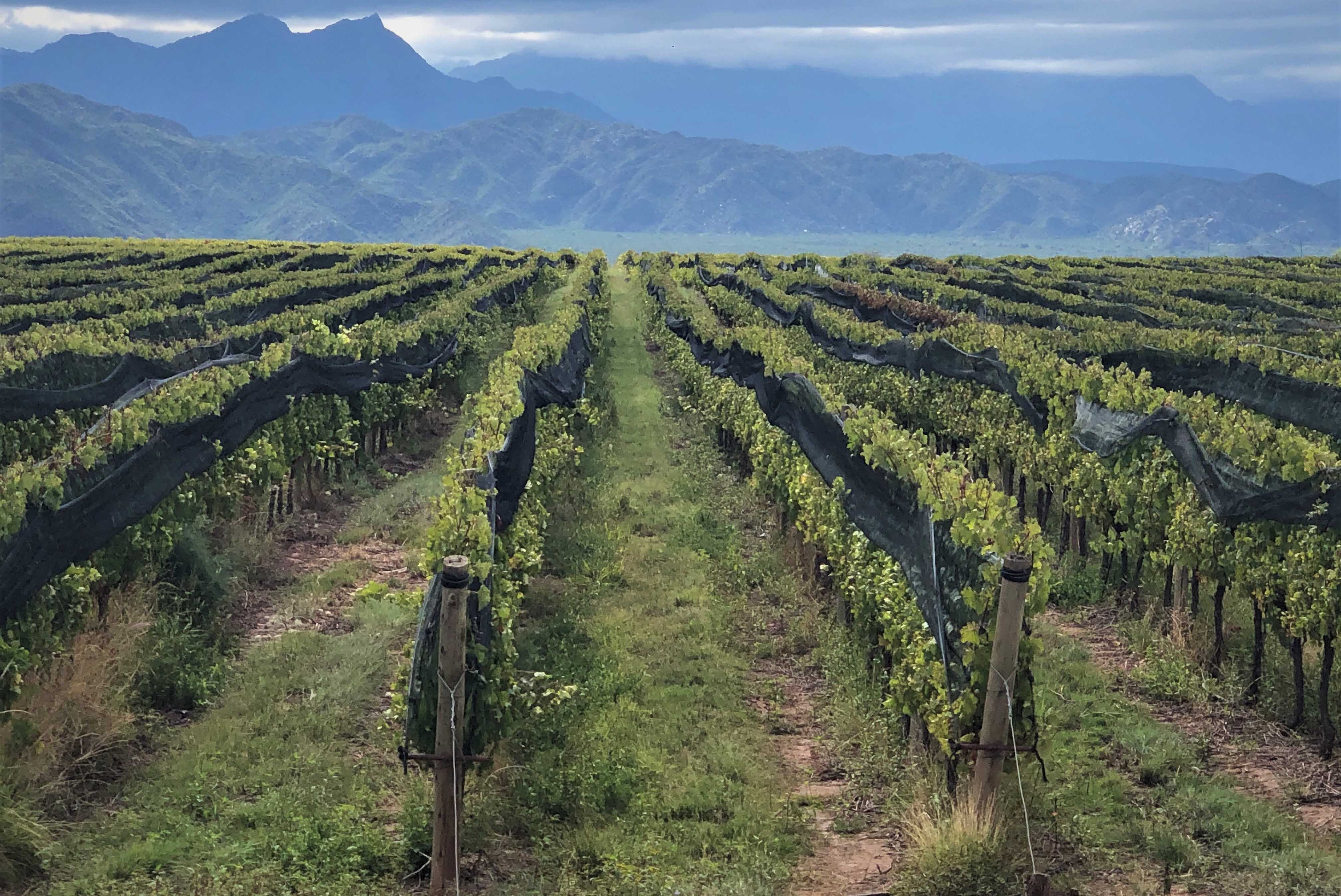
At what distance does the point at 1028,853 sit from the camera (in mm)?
6512

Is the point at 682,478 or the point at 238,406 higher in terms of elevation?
the point at 238,406

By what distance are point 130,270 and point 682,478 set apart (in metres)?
28.2

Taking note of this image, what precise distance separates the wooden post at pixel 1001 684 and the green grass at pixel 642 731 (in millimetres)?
1226

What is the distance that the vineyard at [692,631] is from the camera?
6.58 m

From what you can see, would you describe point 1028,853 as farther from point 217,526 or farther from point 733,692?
point 217,526

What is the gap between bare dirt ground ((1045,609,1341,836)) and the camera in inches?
294

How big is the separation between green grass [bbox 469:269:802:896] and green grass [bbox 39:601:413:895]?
32.0 inches

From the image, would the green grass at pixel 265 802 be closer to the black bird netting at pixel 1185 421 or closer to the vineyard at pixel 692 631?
the vineyard at pixel 692 631

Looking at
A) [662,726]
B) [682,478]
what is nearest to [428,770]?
[662,726]

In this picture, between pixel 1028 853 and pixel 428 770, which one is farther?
pixel 428 770

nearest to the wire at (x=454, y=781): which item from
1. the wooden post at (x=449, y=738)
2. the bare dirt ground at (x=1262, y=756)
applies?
the wooden post at (x=449, y=738)

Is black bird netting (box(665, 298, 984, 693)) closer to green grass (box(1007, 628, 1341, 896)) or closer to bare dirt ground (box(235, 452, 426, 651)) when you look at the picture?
green grass (box(1007, 628, 1341, 896))

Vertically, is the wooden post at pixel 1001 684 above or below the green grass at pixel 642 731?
above

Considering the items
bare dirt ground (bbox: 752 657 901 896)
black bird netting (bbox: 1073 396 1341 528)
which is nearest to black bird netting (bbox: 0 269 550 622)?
bare dirt ground (bbox: 752 657 901 896)
